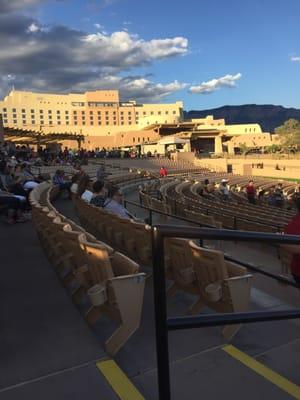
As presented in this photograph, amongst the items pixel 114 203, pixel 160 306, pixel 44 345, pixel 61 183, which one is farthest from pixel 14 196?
pixel 61 183

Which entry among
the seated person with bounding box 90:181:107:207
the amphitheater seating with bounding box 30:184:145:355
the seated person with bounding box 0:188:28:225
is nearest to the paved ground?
the amphitheater seating with bounding box 30:184:145:355

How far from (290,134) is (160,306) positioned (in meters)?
99.6

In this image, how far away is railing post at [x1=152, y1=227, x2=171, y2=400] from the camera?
6.11 ft

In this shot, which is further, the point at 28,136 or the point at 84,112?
the point at 84,112

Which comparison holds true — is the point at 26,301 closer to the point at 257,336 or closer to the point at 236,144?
the point at 257,336

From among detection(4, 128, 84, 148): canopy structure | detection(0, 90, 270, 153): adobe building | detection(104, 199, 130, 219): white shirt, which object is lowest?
detection(104, 199, 130, 219): white shirt

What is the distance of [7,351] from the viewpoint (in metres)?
3.57

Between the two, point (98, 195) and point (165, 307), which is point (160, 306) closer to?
point (165, 307)

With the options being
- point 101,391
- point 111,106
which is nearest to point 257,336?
point 101,391

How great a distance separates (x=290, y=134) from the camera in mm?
95750

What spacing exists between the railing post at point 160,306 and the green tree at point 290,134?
9584 centimetres

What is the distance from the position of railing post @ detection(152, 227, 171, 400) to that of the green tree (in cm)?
9584

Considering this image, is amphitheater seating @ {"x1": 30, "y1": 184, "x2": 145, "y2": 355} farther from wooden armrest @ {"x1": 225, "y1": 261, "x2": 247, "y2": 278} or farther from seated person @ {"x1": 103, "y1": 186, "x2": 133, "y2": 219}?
seated person @ {"x1": 103, "y1": 186, "x2": 133, "y2": 219}

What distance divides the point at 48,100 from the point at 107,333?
159811 millimetres
